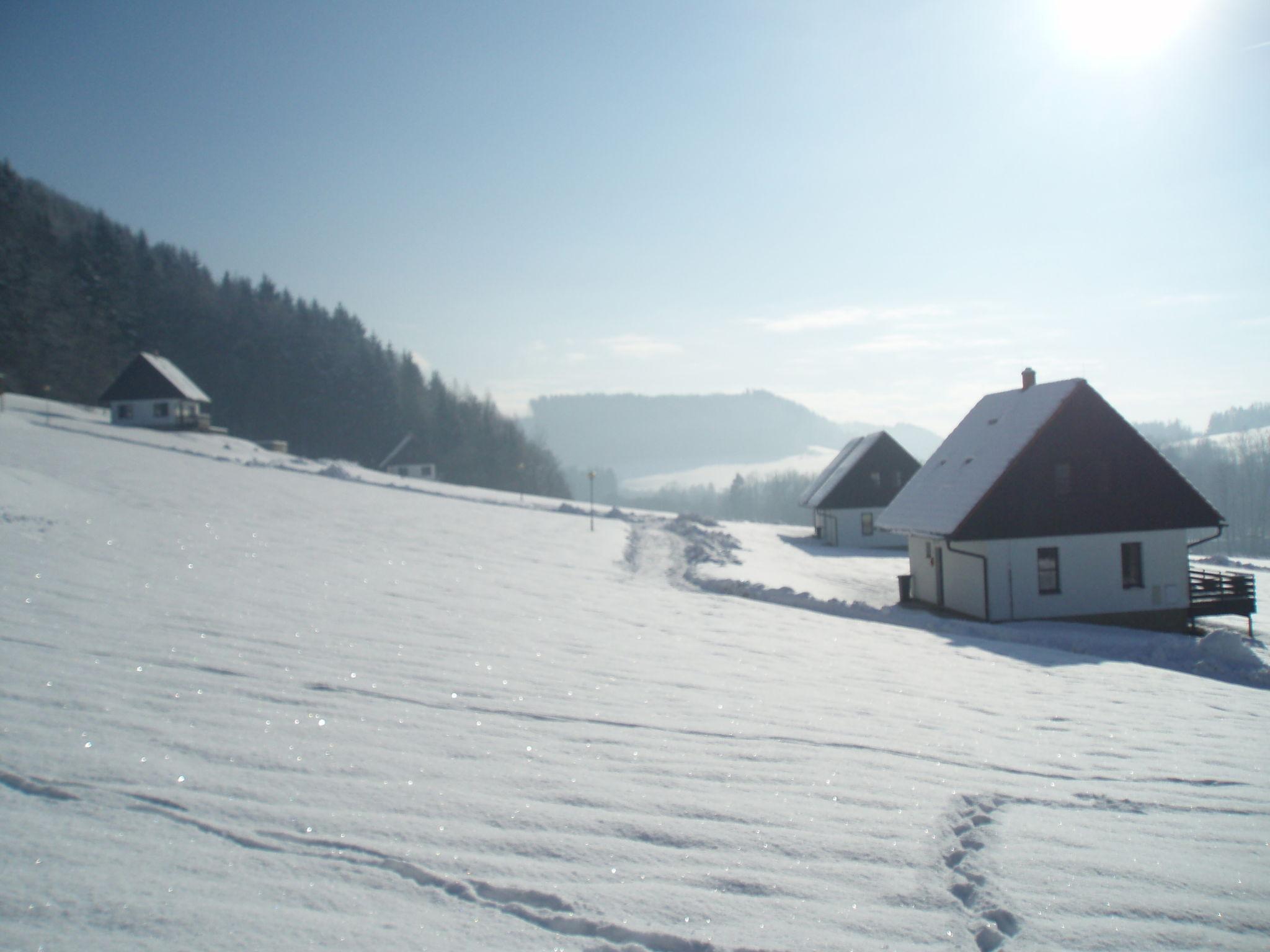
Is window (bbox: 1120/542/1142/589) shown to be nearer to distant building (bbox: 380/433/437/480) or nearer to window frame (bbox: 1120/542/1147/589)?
window frame (bbox: 1120/542/1147/589)

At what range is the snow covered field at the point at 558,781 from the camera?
3381 millimetres

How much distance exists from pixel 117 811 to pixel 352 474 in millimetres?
40087

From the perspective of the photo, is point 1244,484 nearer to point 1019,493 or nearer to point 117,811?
point 1019,493

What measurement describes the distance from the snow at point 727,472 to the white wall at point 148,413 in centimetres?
10244

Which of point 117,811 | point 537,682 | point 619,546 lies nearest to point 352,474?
point 619,546

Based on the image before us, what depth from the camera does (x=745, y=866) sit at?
3.99m

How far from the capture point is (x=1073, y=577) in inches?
837

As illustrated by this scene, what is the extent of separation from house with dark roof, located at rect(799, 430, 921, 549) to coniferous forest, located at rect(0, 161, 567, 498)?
44849 mm

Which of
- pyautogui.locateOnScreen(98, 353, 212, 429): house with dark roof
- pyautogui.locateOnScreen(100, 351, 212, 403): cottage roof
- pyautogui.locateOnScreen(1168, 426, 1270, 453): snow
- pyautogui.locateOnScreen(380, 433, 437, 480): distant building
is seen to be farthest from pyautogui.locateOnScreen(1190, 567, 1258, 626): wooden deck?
pyautogui.locateOnScreen(1168, 426, 1270, 453): snow

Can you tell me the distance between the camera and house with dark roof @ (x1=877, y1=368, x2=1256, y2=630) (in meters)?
21.0

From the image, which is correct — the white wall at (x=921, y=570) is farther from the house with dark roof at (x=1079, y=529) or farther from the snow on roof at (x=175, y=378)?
the snow on roof at (x=175, y=378)

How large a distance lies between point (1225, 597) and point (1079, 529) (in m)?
4.98

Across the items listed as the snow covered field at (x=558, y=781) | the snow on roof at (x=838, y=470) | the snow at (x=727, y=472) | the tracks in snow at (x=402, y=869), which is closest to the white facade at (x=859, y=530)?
the snow on roof at (x=838, y=470)

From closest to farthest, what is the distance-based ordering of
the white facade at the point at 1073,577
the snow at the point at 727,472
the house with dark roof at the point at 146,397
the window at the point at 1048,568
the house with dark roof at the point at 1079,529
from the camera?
1. the white facade at the point at 1073,577
2. the house with dark roof at the point at 1079,529
3. the window at the point at 1048,568
4. the house with dark roof at the point at 146,397
5. the snow at the point at 727,472
